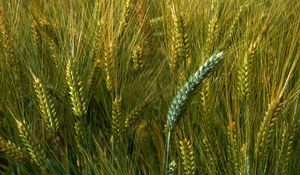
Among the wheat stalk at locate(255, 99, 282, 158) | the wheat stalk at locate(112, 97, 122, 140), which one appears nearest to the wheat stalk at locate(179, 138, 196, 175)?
the wheat stalk at locate(255, 99, 282, 158)

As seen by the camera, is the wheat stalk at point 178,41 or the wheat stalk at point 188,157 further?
the wheat stalk at point 178,41

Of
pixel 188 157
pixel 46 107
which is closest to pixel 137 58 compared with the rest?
pixel 46 107

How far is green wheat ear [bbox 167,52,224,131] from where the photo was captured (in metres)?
1.36

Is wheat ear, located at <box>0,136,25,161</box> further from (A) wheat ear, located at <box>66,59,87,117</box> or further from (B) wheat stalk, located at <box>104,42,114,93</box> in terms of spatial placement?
(B) wheat stalk, located at <box>104,42,114,93</box>

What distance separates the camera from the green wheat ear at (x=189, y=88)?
1.36 metres

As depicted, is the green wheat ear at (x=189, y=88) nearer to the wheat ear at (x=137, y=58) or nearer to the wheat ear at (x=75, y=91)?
the wheat ear at (x=75, y=91)

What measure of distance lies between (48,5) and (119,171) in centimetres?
72

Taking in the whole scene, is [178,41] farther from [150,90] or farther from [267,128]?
[267,128]

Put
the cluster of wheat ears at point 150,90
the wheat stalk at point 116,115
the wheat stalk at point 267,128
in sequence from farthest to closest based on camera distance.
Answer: the wheat stalk at point 116,115 < the cluster of wheat ears at point 150,90 < the wheat stalk at point 267,128

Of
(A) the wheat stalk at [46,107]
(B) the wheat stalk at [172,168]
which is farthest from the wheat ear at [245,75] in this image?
(A) the wheat stalk at [46,107]

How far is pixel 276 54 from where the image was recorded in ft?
5.19

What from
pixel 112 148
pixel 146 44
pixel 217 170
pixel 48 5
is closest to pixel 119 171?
pixel 112 148

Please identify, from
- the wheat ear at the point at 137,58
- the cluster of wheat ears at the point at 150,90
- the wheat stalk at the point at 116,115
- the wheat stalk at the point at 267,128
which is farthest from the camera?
the wheat ear at the point at 137,58

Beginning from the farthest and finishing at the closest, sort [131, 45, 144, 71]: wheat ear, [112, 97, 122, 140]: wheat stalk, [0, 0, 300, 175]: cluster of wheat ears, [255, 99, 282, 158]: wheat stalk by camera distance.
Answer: [131, 45, 144, 71]: wheat ear, [112, 97, 122, 140]: wheat stalk, [0, 0, 300, 175]: cluster of wheat ears, [255, 99, 282, 158]: wheat stalk
